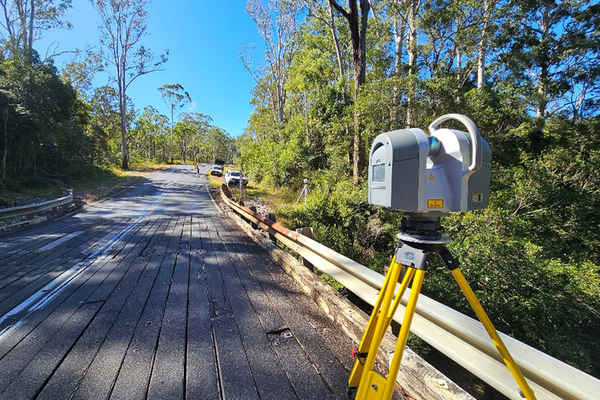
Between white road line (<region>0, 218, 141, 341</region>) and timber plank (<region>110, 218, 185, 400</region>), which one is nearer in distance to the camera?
timber plank (<region>110, 218, 185, 400</region>)

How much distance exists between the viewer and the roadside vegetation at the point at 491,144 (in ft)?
12.8

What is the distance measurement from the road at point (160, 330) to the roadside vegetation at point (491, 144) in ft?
5.23

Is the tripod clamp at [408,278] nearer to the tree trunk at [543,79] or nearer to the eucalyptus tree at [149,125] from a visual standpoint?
the tree trunk at [543,79]

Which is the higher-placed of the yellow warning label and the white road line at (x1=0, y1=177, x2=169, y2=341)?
the yellow warning label

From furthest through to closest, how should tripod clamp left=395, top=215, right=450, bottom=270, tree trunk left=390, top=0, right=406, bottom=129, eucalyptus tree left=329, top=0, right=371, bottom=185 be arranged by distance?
1. tree trunk left=390, top=0, right=406, bottom=129
2. eucalyptus tree left=329, top=0, right=371, bottom=185
3. tripod clamp left=395, top=215, right=450, bottom=270

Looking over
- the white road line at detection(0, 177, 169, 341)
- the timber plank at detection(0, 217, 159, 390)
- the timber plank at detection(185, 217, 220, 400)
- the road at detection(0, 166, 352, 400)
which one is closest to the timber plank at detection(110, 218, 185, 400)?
the road at detection(0, 166, 352, 400)

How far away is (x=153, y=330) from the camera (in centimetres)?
225

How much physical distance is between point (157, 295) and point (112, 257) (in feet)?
6.60

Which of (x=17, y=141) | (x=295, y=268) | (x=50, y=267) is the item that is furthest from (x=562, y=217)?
(x=17, y=141)

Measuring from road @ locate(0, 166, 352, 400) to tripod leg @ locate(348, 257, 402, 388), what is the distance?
0.28 metres

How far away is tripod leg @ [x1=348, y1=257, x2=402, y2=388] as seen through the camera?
4.15 ft

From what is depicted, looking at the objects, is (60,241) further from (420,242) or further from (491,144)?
(491,144)

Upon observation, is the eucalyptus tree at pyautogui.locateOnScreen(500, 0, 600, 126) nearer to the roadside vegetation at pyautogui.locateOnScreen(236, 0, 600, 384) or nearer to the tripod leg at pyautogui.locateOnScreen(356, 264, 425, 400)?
the roadside vegetation at pyautogui.locateOnScreen(236, 0, 600, 384)

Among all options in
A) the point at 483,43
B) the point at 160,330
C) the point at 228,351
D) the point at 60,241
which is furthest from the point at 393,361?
the point at 483,43
